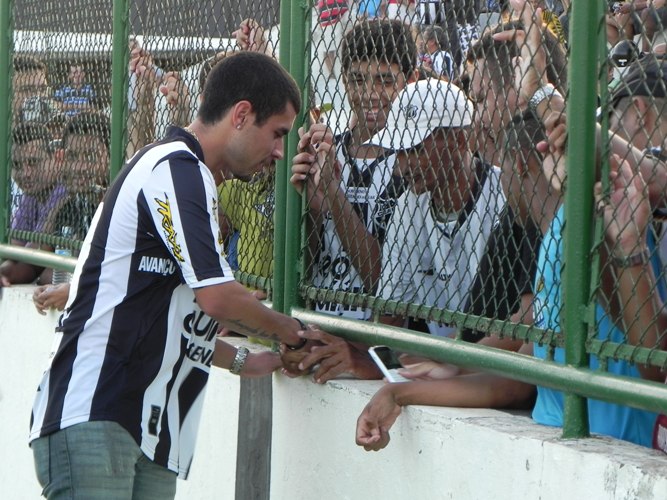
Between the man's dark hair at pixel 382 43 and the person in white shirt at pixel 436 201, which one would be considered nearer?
the person in white shirt at pixel 436 201

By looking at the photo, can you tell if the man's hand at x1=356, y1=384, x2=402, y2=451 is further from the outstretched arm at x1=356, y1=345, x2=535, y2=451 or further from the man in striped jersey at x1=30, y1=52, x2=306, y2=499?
the man in striped jersey at x1=30, y1=52, x2=306, y2=499

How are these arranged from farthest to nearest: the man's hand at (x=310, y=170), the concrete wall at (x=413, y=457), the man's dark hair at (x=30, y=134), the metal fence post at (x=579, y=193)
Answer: the man's dark hair at (x=30, y=134), the man's hand at (x=310, y=170), the metal fence post at (x=579, y=193), the concrete wall at (x=413, y=457)

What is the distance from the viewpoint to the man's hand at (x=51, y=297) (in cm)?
548

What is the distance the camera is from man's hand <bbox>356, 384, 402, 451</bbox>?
3584 mm

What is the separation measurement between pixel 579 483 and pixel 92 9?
3.78 meters

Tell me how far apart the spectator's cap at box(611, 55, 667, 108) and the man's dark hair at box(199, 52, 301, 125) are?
1181 mm

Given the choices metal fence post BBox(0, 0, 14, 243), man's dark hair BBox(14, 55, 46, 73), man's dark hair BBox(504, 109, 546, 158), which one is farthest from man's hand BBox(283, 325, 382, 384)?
metal fence post BBox(0, 0, 14, 243)

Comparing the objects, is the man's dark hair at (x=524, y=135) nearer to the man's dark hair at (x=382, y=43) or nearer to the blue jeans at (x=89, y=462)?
the man's dark hair at (x=382, y=43)

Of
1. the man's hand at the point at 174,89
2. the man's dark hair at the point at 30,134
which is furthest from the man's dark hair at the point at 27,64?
the man's hand at the point at 174,89

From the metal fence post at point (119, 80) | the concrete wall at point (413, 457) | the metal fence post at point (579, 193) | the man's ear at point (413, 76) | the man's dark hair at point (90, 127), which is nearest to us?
the concrete wall at point (413, 457)

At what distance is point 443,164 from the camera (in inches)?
143

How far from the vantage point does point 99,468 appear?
3.45 meters

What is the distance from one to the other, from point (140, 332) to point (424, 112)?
1035mm

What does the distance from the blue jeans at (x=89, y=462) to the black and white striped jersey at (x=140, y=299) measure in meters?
0.03
